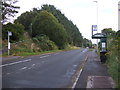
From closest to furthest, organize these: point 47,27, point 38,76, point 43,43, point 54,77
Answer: point 54,77 < point 38,76 < point 43,43 < point 47,27

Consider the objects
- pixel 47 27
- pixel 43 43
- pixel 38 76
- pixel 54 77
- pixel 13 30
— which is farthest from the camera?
pixel 47 27

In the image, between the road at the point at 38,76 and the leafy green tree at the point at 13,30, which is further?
the leafy green tree at the point at 13,30

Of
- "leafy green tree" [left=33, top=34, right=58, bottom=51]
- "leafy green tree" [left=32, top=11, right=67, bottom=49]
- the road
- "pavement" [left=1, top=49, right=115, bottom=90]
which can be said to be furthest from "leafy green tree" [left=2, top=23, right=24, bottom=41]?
"pavement" [left=1, top=49, right=115, bottom=90]

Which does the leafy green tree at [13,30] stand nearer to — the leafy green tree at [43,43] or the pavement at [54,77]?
the leafy green tree at [43,43]

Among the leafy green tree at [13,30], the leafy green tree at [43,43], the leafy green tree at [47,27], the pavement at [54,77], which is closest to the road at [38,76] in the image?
the pavement at [54,77]

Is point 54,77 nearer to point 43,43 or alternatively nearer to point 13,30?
point 13,30

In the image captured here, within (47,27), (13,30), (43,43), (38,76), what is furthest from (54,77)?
(47,27)

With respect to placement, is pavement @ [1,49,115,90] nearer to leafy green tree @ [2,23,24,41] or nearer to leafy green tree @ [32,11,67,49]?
leafy green tree @ [2,23,24,41]

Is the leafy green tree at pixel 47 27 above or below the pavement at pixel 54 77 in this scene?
above

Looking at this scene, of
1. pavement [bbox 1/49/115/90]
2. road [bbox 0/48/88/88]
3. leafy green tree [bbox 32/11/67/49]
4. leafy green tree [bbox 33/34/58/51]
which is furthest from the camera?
leafy green tree [bbox 32/11/67/49]

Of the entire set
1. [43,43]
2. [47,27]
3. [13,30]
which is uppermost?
[47,27]

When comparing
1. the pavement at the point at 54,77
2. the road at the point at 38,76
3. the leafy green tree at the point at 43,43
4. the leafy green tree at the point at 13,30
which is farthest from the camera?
the leafy green tree at the point at 43,43

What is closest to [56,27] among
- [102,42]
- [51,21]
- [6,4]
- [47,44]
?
[51,21]

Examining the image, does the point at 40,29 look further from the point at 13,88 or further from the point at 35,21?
the point at 13,88
